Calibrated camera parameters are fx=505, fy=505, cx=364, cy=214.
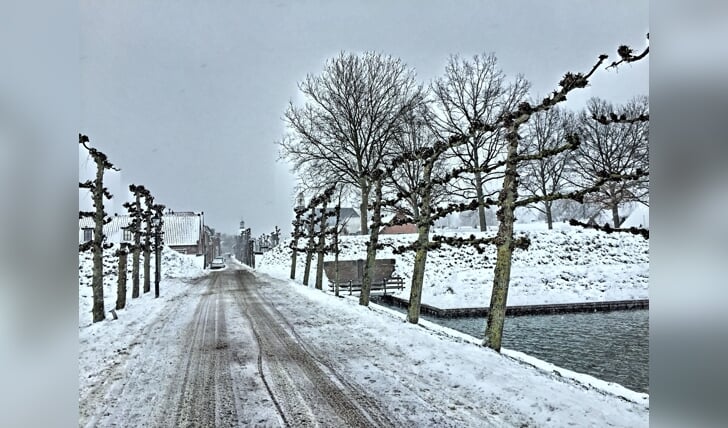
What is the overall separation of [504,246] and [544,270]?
10.9m

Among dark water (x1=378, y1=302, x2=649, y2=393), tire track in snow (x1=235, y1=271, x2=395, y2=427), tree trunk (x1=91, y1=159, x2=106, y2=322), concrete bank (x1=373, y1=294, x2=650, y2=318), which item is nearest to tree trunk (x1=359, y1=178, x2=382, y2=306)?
dark water (x1=378, y1=302, x2=649, y2=393)

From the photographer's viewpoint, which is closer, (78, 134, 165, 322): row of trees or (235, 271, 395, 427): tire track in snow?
(235, 271, 395, 427): tire track in snow

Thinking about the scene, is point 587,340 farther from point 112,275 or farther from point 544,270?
point 112,275

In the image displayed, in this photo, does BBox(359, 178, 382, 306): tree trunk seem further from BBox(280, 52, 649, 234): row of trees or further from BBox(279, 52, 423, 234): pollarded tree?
BBox(279, 52, 423, 234): pollarded tree

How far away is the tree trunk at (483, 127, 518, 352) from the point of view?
20.4ft

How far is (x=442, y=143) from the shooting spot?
829 cm

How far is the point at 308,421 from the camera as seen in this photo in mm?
3139

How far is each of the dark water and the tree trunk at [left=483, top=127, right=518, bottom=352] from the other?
5.23ft

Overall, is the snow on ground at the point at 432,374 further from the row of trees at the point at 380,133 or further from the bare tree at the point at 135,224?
the row of trees at the point at 380,133

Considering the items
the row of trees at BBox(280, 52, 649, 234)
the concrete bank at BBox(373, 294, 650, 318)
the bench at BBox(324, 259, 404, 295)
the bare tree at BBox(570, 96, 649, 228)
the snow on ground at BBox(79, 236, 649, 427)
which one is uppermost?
the row of trees at BBox(280, 52, 649, 234)

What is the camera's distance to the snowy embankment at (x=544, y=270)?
1426 centimetres

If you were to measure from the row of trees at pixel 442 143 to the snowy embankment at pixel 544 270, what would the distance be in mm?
1495
